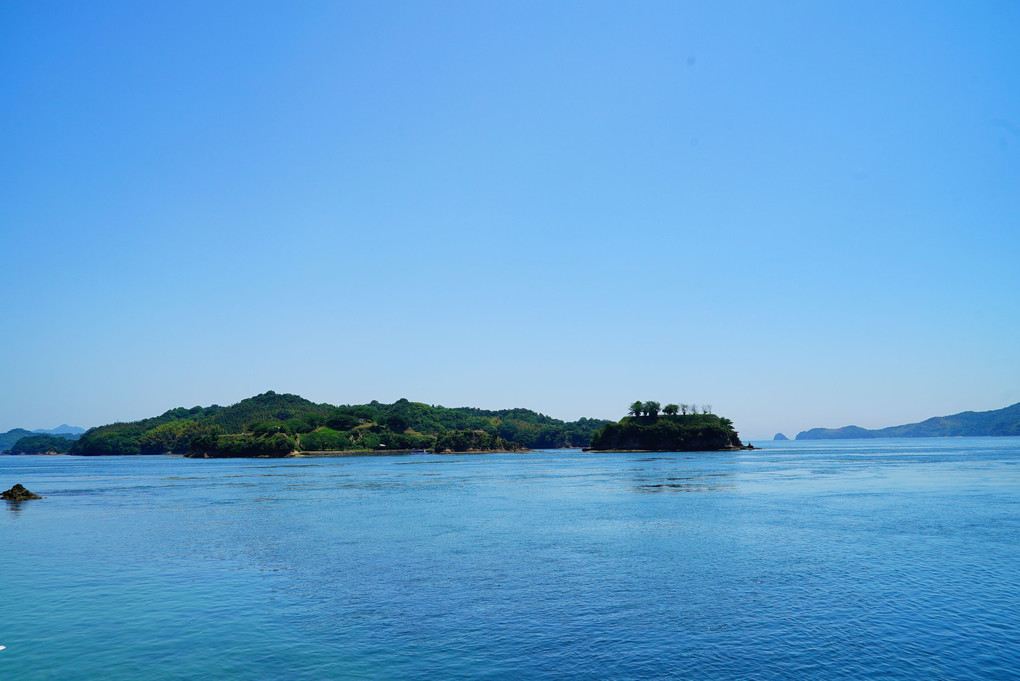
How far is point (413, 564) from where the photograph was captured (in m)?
34.6

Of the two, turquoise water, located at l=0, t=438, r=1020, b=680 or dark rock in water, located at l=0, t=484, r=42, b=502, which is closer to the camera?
turquoise water, located at l=0, t=438, r=1020, b=680

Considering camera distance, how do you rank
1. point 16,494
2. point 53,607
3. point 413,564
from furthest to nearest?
point 16,494
point 413,564
point 53,607

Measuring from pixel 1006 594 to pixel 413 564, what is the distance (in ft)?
93.1

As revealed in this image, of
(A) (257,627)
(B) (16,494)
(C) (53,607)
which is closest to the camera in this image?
(A) (257,627)

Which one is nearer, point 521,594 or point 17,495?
point 521,594

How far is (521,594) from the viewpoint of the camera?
2772cm

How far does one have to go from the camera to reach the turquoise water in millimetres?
19641

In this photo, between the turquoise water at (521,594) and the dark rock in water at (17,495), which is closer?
the turquoise water at (521,594)

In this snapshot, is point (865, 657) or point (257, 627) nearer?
point (865, 657)

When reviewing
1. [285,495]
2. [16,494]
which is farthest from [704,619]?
[16,494]

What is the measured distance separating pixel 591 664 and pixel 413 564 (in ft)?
57.8

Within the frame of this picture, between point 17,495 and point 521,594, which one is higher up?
point 17,495

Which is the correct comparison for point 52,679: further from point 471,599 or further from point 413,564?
point 413,564

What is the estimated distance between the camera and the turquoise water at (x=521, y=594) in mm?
19641
